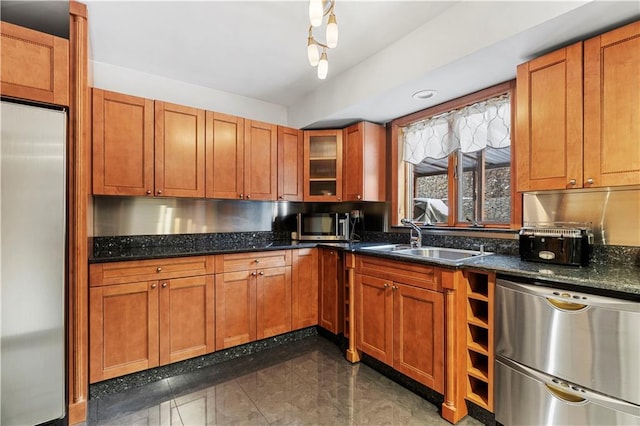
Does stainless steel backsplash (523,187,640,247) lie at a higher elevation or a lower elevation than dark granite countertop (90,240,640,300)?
higher

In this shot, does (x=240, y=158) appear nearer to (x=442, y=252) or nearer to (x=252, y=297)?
(x=252, y=297)

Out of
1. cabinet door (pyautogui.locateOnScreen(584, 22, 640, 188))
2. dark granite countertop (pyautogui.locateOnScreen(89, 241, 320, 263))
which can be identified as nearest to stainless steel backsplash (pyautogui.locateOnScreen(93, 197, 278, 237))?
dark granite countertop (pyautogui.locateOnScreen(89, 241, 320, 263))

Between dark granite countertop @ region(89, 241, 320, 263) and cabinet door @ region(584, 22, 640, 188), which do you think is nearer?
cabinet door @ region(584, 22, 640, 188)

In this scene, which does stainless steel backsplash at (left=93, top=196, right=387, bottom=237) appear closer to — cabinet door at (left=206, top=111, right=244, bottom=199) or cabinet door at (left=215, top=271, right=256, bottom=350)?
cabinet door at (left=206, top=111, right=244, bottom=199)

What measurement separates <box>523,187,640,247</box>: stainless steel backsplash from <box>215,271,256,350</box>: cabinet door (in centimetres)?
233

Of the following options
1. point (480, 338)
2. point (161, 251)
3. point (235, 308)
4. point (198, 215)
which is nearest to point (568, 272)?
point (480, 338)

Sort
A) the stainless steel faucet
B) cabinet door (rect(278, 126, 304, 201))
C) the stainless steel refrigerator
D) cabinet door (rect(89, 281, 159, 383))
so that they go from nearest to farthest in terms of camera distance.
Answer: the stainless steel refrigerator → cabinet door (rect(89, 281, 159, 383)) → the stainless steel faucet → cabinet door (rect(278, 126, 304, 201))

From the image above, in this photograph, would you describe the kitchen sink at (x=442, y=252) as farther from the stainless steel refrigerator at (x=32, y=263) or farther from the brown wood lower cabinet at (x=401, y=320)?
the stainless steel refrigerator at (x=32, y=263)

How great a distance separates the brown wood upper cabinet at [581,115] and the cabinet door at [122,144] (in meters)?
2.73

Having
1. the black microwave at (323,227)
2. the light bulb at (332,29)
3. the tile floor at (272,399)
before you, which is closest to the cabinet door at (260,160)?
the black microwave at (323,227)

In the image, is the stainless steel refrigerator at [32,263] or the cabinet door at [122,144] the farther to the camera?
→ the cabinet door at [122,144]

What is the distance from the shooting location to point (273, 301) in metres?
2.78

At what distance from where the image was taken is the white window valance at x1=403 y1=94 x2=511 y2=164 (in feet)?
7.43

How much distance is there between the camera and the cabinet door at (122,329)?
6.59ft
